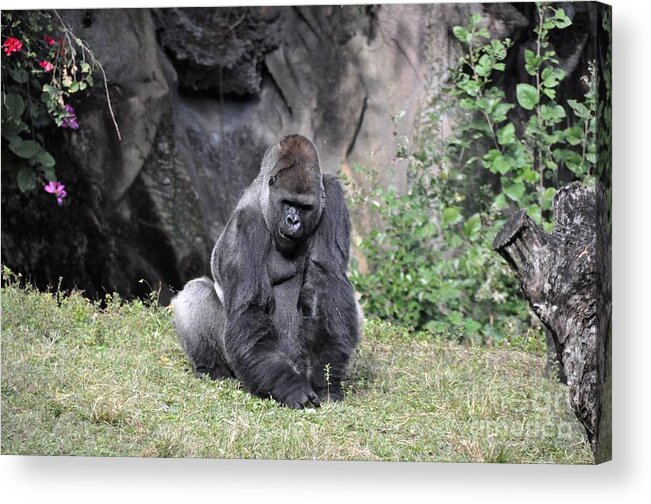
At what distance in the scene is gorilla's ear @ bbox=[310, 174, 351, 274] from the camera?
196 inches

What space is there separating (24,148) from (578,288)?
2965mm

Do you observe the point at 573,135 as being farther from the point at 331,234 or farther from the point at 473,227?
the point at 331,234

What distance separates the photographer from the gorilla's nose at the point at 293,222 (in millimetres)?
4824

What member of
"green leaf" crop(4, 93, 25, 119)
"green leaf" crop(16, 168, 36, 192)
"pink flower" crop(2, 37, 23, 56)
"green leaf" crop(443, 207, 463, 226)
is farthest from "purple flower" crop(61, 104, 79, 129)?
"green leaf" crop(443, 207, 463, 226)

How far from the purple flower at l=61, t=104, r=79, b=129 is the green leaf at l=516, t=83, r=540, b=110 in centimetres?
250

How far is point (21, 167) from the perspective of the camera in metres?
5.68

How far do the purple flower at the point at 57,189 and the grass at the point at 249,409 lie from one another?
604 mm

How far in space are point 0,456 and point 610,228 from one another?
2911mm

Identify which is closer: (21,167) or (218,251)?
(218,251)

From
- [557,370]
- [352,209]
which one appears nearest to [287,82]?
[352,209]

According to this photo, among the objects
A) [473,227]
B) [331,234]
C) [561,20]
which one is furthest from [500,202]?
[331,234]

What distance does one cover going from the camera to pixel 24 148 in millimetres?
5598

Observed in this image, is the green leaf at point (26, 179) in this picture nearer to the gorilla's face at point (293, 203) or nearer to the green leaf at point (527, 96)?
the gorilla's face at point (293, 203)

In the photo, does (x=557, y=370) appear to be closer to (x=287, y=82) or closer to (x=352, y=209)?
(x=352, y=209)
